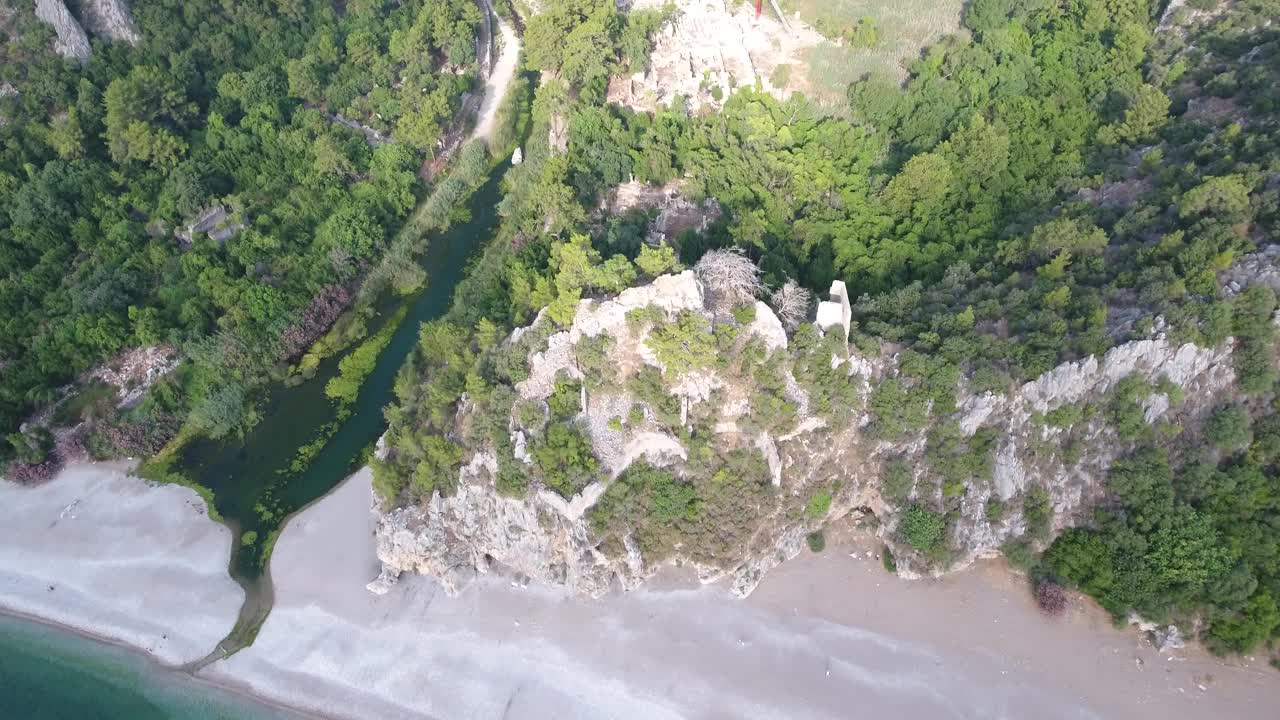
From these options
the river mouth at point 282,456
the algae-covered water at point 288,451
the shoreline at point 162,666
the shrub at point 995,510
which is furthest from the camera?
the algae-covered water at point 288,451

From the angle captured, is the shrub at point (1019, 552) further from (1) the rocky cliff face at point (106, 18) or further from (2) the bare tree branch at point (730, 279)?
(1) the rocky cliff face at point (106, 18)

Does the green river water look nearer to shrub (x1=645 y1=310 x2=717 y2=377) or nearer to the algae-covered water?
the algae-covered water

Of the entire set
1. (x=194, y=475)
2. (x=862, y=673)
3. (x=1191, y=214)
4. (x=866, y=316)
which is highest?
(x=1191, y=214)

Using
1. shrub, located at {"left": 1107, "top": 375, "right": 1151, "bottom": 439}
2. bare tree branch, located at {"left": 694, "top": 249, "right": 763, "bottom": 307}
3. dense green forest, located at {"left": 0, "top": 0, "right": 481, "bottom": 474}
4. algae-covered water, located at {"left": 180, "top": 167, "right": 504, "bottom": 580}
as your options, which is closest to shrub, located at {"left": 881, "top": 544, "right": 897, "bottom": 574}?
shrub, located at {"left": 1107, "top": 375, "right": 1151, "bottom": 439}

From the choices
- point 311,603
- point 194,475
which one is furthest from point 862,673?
point 194,475

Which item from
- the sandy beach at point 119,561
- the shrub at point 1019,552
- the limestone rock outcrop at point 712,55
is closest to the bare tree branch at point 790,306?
the shrub at point 1019,552

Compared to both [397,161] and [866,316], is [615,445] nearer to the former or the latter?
[866,316]
